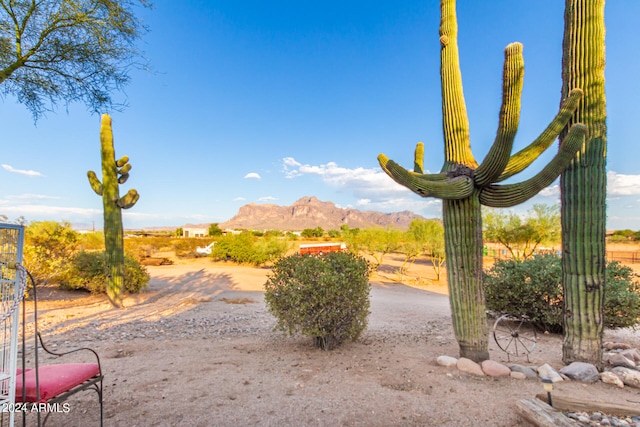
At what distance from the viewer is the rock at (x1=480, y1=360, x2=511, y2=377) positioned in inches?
159

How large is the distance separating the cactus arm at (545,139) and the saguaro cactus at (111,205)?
9.65 metres

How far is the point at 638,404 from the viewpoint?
3.19 metres

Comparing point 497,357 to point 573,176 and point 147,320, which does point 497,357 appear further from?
point 147,320

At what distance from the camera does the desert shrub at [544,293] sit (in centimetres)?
625

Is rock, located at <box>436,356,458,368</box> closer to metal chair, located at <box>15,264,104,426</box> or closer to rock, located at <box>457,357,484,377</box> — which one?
rock, located at <box>457,357,484,377</box>

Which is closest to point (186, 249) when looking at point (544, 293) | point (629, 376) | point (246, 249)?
point (246, 249)

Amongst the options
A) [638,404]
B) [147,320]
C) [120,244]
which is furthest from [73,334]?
[638,404]

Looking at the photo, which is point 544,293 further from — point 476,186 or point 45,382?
point 45,382

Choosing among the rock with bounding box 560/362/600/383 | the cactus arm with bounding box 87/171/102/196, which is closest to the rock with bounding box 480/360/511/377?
the rock with bounding box 560/362/600/383

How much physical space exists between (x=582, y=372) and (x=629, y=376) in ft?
1.70

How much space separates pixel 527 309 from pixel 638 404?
12.3 feet

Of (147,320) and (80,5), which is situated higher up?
(80,5)

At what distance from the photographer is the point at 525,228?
2006 cm

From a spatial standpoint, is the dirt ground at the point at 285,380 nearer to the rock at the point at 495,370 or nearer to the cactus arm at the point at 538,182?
the rock at the point at 495,370
